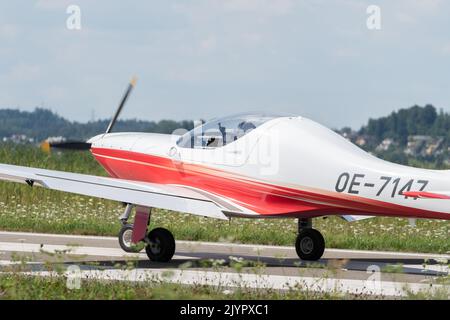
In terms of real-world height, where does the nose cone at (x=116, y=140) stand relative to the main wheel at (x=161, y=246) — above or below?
above

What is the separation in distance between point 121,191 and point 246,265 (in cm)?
217

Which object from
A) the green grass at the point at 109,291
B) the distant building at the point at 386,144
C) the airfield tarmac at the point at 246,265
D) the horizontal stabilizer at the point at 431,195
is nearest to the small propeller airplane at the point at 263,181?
the horizontal stabilizer at the point at 431,195

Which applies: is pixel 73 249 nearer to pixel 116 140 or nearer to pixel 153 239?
pixel 153 239

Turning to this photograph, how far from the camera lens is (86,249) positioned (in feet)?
61.7

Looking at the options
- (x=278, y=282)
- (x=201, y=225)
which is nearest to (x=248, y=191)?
(x=278, y=282)

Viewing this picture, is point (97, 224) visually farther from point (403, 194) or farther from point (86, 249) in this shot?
point (403, 194)

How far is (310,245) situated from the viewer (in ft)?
56.5

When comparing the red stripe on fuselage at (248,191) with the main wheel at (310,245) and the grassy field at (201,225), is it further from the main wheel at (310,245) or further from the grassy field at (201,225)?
the grassy field at (201,225)

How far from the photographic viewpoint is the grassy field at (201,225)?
68.0ft

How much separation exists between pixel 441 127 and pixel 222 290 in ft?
445

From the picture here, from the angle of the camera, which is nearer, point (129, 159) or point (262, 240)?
point (129, 159)

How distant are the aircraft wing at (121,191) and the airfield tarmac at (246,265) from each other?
0.68 meters

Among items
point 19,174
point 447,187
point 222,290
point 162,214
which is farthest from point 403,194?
point 162,214

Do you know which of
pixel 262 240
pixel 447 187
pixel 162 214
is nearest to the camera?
pixel 447 187
